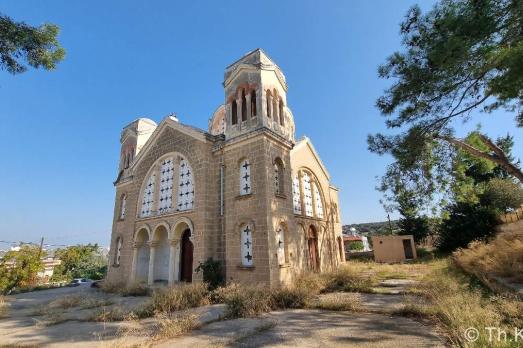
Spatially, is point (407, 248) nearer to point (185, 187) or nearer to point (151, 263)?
point (185, 187)

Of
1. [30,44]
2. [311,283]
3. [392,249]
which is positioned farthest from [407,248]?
[30,44]

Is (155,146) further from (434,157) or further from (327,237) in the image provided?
(434,157)

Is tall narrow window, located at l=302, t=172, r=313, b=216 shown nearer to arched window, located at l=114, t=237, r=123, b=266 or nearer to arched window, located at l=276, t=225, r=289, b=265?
arched window, located at l=276, t=225, r=289, b=265

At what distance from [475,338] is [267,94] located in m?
10.8

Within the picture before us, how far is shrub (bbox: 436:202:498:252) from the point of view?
69.2 ft

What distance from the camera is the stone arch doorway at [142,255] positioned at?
1452 centimetres

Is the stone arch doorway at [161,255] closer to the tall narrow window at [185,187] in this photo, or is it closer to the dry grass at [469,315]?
the tall narrow window at [185,187]

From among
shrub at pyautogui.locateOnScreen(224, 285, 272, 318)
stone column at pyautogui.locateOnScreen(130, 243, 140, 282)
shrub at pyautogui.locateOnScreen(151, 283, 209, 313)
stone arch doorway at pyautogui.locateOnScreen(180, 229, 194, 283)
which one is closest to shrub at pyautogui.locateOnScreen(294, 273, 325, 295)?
shrub at pyautogui.locateOnScreen(224, 285, 272, 318)

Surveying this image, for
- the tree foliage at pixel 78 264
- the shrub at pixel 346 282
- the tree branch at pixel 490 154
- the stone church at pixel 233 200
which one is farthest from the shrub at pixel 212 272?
the tree foliage at pixel 78 264

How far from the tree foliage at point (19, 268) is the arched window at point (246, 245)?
19527mm

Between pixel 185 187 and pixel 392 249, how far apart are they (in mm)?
19686

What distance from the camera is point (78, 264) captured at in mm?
35781

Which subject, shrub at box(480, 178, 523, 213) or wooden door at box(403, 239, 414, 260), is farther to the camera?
wooden door at box(403, 239, 414, 260)

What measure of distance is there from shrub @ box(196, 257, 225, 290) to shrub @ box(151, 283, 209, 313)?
102cm
